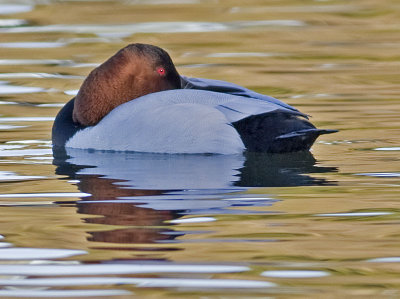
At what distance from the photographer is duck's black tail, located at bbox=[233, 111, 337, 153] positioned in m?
6.02

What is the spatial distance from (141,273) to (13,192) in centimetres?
182

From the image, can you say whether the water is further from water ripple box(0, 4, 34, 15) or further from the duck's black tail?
water ripple box(0, 4, 34, 15)

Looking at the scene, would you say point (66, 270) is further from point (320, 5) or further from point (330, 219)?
point (320, 5)

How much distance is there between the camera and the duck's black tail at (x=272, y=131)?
6.02 meters

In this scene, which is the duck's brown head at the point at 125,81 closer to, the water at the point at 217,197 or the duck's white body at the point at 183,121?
the water at the point at 217,197

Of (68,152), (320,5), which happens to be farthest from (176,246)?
(320,5)

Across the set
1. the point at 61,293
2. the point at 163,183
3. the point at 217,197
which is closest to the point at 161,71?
the point at 163,183

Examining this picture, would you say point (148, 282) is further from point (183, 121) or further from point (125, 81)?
point (125, 81)

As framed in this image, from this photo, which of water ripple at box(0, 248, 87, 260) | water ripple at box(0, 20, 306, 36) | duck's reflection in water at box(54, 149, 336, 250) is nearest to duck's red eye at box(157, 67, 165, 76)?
duck's reflection in water at box(54, 149, 336, 250)

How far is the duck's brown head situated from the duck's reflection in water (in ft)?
1.01

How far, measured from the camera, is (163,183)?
5438 mm

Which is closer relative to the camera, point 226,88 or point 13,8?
point 226,88

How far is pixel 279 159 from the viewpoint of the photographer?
6152mm

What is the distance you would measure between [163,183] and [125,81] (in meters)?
1.47
